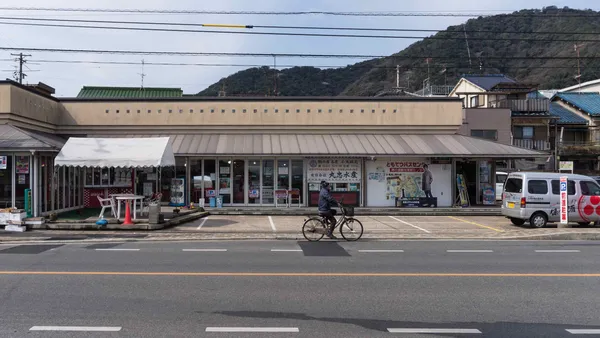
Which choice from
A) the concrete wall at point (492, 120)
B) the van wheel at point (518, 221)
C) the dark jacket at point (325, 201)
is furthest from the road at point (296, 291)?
the concrete wall at point (492, 120)

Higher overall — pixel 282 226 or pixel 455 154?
pixel 455 154

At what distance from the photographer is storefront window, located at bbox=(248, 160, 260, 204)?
23.4m

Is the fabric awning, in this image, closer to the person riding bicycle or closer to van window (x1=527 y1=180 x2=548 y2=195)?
the person riding bicycle

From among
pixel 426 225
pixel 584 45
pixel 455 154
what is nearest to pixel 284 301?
pixel 426 225

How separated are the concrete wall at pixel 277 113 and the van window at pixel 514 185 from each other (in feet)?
24.9

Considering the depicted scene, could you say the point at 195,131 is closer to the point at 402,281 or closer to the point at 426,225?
the point at 426,225

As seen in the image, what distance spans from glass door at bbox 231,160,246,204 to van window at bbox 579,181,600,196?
46.7ft

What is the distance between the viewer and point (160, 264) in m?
9.93

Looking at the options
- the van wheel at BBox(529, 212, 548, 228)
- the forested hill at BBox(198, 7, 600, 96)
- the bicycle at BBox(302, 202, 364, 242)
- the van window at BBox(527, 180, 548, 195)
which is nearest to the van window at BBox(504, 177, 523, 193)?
the van window at BBox(527, 180, 548, 195)

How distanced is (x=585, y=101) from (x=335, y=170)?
30.8 m

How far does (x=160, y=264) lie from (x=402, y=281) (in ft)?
16.1

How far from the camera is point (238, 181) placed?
2339cm

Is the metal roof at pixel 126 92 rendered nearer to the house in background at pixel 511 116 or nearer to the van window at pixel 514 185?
the house in background at pixel 511 116

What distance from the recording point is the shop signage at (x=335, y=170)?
23.3m
